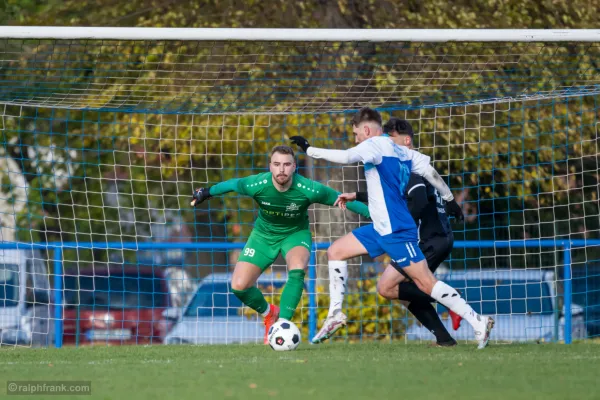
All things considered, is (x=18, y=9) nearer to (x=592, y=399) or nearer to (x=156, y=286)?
(x=156, y=286)

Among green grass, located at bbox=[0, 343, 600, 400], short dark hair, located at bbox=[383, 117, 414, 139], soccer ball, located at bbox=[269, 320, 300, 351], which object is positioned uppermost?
short dark hair, located at bbox=[383, 117, 414, 139]

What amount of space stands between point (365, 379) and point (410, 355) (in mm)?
1855

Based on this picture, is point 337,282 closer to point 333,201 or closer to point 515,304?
point 333,201

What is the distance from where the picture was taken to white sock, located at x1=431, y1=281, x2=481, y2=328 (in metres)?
8.26

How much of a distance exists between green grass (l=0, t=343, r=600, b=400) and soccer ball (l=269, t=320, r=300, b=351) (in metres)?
0.09

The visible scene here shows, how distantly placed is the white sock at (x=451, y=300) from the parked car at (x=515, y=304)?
3.62 metres

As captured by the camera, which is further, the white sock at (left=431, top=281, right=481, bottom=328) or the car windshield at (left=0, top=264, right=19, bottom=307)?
the car windshield at (left=0, top=264, right=19, bottom=307)

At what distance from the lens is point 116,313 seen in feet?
46.7

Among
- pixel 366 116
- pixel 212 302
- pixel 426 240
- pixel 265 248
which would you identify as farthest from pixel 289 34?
pixel 212 302

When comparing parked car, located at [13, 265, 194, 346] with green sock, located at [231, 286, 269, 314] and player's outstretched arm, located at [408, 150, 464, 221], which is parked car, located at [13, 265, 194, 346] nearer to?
green sock, located at [231, 286, 269, 314]

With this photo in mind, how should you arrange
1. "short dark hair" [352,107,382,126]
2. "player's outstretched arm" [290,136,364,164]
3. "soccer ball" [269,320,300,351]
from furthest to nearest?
"short dark hair" [352,107,382,126]
"soccer ball" [269,320,300,351]
"player's outstretched arm" [290,136,364,164]

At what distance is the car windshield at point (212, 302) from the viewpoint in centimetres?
1233

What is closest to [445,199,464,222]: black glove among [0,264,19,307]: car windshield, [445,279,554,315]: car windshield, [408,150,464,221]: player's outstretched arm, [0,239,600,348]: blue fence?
[408,150,464,221]: player's outstretched arm

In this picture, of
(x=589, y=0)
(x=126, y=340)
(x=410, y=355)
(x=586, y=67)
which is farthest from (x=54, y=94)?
(x=589, y=0)
